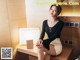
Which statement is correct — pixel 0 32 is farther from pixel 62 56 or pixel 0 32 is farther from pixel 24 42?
pixel 62 56

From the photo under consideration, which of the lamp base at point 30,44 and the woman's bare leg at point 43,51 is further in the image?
the lamp base at point 30,44

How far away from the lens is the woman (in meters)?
1.81

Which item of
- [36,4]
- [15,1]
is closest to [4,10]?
[15,1]

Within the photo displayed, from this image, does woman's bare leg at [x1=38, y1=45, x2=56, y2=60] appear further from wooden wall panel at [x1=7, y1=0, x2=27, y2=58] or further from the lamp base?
wooden wall panel at [x1=7, y1=0, x2=27, y2=58]

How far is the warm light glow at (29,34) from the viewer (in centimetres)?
224

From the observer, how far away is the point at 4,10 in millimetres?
2072

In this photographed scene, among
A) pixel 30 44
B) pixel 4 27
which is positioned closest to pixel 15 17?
pixel 4 27

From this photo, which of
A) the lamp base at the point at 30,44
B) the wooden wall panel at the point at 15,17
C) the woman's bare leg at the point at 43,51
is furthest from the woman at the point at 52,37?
the wooden wall panel at the point at 15,17

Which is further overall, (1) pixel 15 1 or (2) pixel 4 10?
(1) pixel 15 1

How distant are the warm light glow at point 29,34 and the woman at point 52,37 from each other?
212mm

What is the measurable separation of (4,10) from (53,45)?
94cm

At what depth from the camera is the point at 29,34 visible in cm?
226

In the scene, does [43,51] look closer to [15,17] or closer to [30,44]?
[30,44]

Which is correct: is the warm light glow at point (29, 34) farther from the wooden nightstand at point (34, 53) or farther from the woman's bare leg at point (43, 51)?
the woman's bare leg at point (43, 51)
